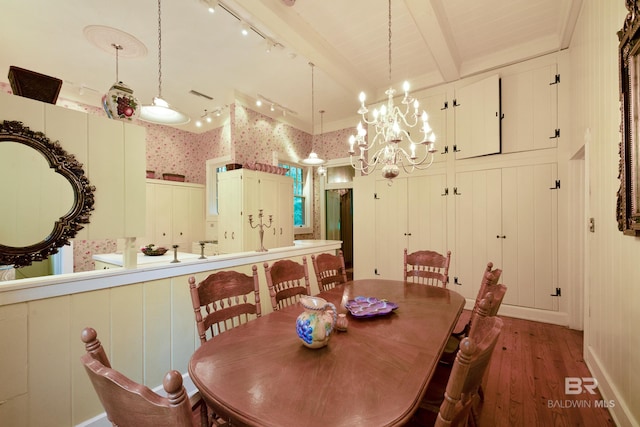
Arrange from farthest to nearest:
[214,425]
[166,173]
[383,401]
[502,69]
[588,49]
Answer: [166,173] → [502,69] → [588,49] → [214,425] → [383,401]

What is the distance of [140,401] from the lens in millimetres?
534

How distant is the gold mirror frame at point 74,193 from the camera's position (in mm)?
1378

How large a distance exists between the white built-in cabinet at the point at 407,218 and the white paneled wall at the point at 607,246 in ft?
5.55

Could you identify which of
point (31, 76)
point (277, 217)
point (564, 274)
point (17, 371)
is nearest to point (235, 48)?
point (31, 76)

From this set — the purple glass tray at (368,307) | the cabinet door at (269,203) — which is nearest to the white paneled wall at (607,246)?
the purple glass tray at (368,307)

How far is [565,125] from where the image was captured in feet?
10.2

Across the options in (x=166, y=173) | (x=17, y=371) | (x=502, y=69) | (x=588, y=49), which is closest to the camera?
(x=17, y=371)

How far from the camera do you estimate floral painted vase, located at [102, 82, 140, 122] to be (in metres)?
1.72

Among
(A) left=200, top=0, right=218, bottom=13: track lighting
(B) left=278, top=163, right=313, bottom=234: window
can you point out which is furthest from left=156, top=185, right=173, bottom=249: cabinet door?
(A) left=200, top=0, right=218, bottom=13: track lighting

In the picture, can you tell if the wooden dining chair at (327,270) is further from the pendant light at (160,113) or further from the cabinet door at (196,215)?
the cabinet door at (196,215)

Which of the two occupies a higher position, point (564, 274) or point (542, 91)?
point (542, 91)

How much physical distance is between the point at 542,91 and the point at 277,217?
409 cm

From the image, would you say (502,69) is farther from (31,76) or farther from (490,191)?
(31,76)

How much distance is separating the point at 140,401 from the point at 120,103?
1.88 metres
